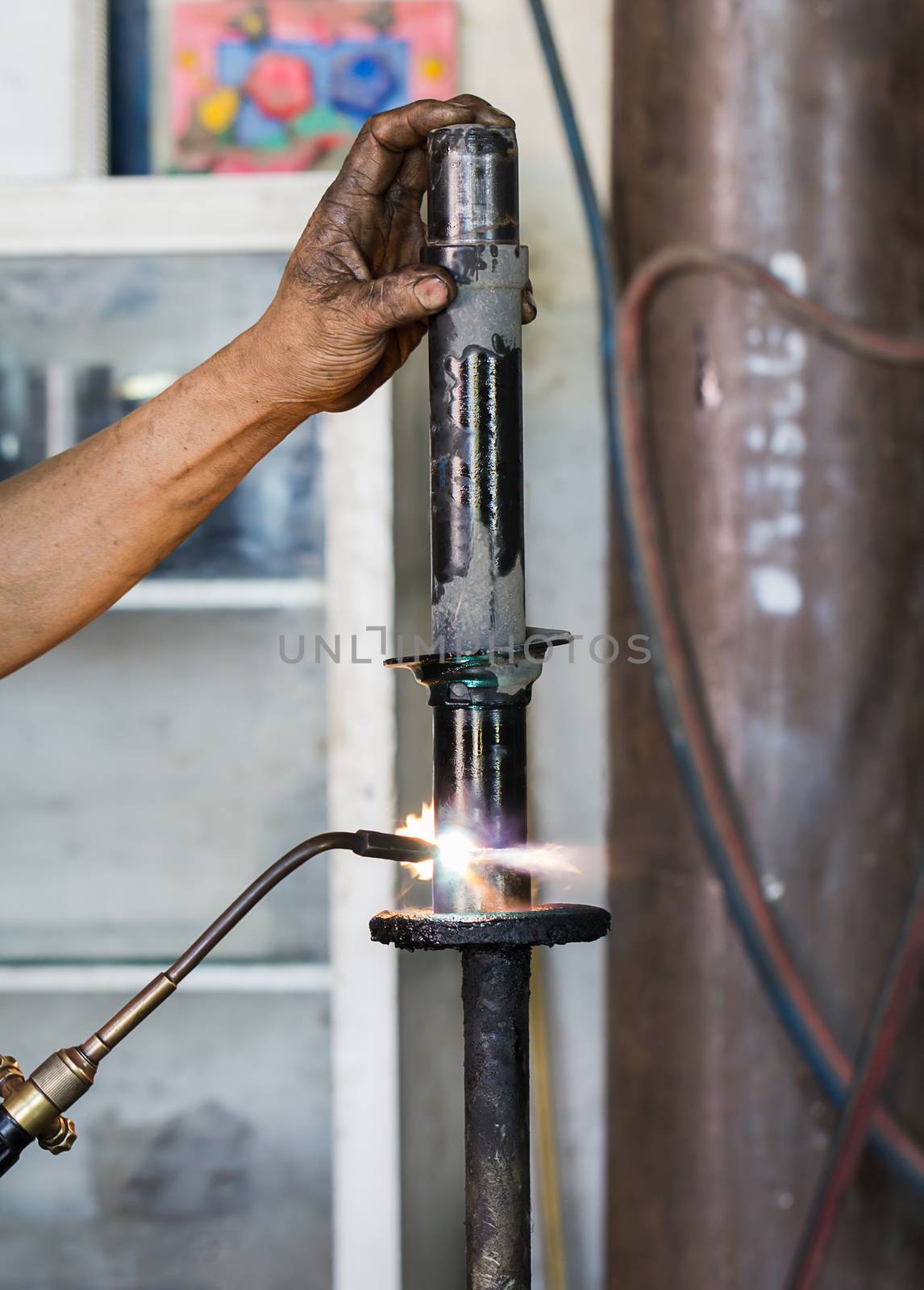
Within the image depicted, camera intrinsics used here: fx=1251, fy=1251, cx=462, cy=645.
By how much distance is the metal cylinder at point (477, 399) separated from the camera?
488 millimetres

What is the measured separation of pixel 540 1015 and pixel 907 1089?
43cm

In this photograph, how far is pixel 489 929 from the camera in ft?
1.53

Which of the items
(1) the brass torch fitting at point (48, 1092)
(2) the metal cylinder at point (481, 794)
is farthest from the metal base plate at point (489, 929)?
(1) the brass torch fitting at point (48, 1092)

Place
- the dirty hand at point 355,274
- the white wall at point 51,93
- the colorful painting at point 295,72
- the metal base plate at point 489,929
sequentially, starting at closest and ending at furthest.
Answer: the metal base plate at point 489,929
the dirty hand at point 355,274
the white wall at point 51,93
the colorful painting at point 295,72

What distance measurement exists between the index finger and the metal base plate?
33cm

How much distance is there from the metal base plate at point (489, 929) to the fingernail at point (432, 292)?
0.24m

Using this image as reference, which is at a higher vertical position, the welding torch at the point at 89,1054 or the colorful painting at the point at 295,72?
the colorful painting at the point at 295,72

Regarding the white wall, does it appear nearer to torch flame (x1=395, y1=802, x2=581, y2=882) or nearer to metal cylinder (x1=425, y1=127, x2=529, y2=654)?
metal cylinder (x1=425, y1=127, x2=529, y2=654)

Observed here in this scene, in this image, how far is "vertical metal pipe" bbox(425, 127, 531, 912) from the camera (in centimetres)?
49

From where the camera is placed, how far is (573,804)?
151 centimetres

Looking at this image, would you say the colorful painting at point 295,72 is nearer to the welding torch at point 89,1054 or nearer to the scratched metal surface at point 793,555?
the scratched metal surface at point 793,555

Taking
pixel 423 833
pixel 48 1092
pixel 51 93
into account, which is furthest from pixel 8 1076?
pixel 51 93

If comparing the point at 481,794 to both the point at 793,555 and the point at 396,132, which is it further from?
the point at 793,555

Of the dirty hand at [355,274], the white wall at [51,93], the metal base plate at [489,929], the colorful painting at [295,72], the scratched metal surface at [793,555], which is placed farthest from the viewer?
the colorful painting at [295,72]
